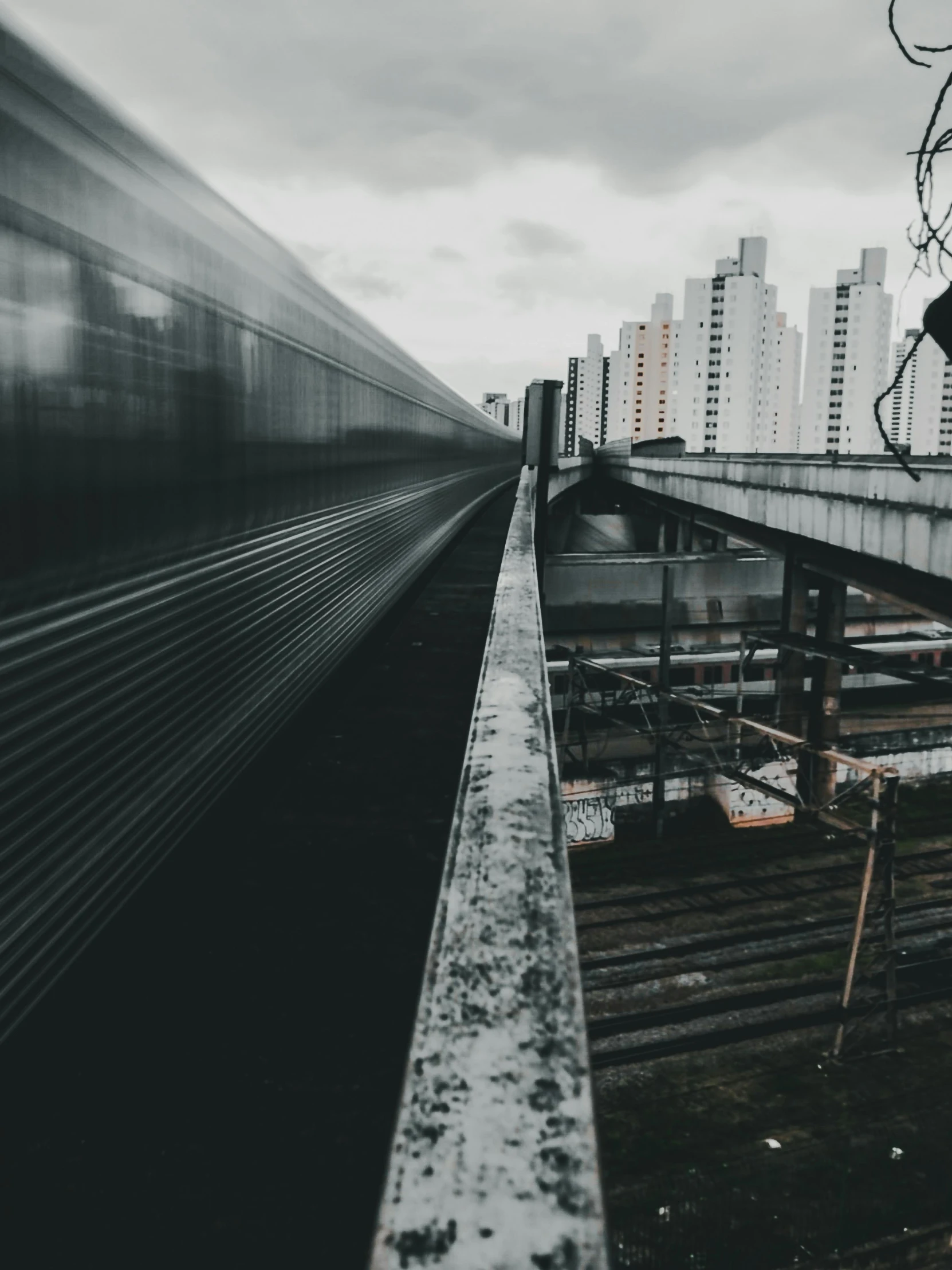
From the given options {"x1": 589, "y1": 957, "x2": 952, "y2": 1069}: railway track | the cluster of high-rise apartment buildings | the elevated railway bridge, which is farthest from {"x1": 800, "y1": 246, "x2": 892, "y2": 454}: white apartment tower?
the elevated railway bridge

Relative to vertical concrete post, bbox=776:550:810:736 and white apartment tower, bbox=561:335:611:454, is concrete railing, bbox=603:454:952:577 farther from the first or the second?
white apartment tower, bbox=561:335:611:454

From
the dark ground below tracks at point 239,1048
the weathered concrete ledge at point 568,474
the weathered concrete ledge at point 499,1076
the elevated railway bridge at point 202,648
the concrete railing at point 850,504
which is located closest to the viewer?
the weathered concrete ledge at point 499,1076

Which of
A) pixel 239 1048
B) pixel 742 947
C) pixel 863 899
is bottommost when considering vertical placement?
pixel 742 947

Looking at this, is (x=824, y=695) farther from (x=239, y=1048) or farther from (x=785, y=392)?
(x=785, y=392)

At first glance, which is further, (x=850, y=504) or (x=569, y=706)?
(x=569, y=706)

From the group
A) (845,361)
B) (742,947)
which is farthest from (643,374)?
(742,947)

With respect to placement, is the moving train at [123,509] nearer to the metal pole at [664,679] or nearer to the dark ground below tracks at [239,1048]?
the dark ground below tracks at [239,1048]

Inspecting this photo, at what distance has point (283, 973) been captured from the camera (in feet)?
7.38

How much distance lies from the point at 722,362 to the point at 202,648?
85.2 metres

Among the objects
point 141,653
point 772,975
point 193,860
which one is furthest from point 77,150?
point 772,975

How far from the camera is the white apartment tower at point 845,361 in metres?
82.2

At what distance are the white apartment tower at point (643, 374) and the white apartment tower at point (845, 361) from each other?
59.3ft

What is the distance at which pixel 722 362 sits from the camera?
268ft

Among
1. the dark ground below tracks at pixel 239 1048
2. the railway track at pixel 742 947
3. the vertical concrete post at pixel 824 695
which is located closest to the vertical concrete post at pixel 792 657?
the vertical concrete post at pixel 824 695
